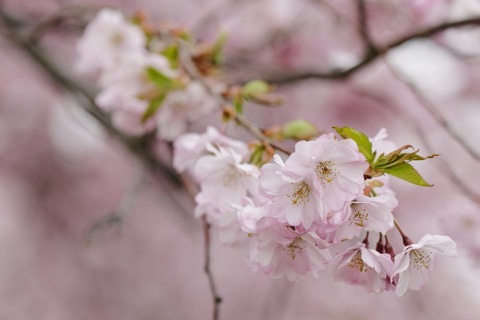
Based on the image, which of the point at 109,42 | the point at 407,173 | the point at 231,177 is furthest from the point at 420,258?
the point at 109,42

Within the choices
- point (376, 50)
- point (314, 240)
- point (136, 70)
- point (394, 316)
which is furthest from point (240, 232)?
point (394, 316)

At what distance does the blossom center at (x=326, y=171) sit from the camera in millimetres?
647

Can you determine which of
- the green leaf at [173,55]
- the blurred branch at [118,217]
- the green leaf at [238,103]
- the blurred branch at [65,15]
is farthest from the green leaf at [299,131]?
the blurred branch at [65,15]

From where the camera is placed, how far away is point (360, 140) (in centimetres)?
69

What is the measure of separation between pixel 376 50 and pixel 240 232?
0.87m

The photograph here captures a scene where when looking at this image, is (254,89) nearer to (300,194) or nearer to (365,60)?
(300,194)

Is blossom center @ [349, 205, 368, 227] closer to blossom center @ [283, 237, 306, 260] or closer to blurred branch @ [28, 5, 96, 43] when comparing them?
blossom center @ [283, 237, 306, 260]

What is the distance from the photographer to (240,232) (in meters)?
0.80

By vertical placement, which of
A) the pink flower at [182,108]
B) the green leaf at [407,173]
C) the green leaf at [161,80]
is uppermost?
the green leaf at [407,173]

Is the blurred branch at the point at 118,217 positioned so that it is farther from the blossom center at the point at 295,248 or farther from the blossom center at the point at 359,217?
Result: the blossom center at the point at 359,217

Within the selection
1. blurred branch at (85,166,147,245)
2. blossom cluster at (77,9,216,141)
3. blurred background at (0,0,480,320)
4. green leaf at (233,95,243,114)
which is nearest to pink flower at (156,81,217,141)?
blossom cluster at (77,9,216,141)

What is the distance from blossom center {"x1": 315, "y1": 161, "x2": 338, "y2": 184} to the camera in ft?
2.12

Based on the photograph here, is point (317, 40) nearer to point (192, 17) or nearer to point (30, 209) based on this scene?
point (192, 17)

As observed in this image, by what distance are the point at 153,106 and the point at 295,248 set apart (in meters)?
0.56
